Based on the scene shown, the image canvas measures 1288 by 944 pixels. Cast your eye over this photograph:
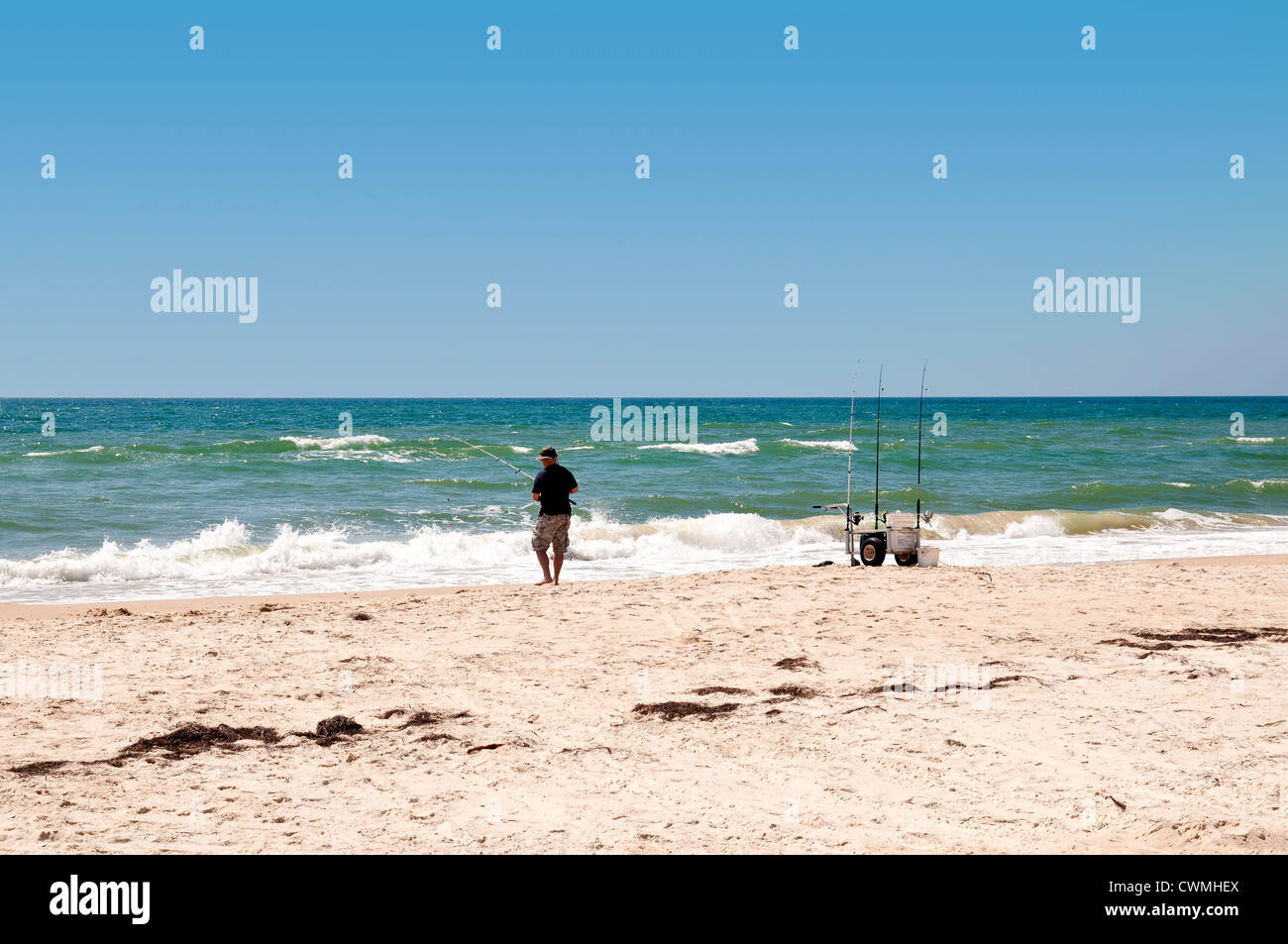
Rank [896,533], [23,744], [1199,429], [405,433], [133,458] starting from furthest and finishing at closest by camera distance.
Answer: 1. [1199,429]
2. [405,433]
3. [133,458]
4. [896,533]
5. [23,744]

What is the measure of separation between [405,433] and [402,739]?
41.5m

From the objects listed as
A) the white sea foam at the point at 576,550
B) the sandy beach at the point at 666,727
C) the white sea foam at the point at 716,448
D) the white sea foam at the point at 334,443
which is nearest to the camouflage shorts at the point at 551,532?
the sandy beach at the point at 666,727

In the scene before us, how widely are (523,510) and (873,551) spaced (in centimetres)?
1008

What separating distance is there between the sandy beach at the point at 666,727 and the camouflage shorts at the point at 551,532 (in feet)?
5.38

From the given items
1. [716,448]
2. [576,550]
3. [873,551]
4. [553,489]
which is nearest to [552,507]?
[553,489]

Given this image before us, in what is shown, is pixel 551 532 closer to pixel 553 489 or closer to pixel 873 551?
pixel 553 489

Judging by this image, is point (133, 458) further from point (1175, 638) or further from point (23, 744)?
point (1175, 638)

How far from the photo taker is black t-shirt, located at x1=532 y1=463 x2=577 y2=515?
1062 centimetres

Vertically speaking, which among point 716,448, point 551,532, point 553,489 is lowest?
point 551,532

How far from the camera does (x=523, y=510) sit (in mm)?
19516

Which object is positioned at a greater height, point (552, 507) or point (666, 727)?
point (552, 507)
